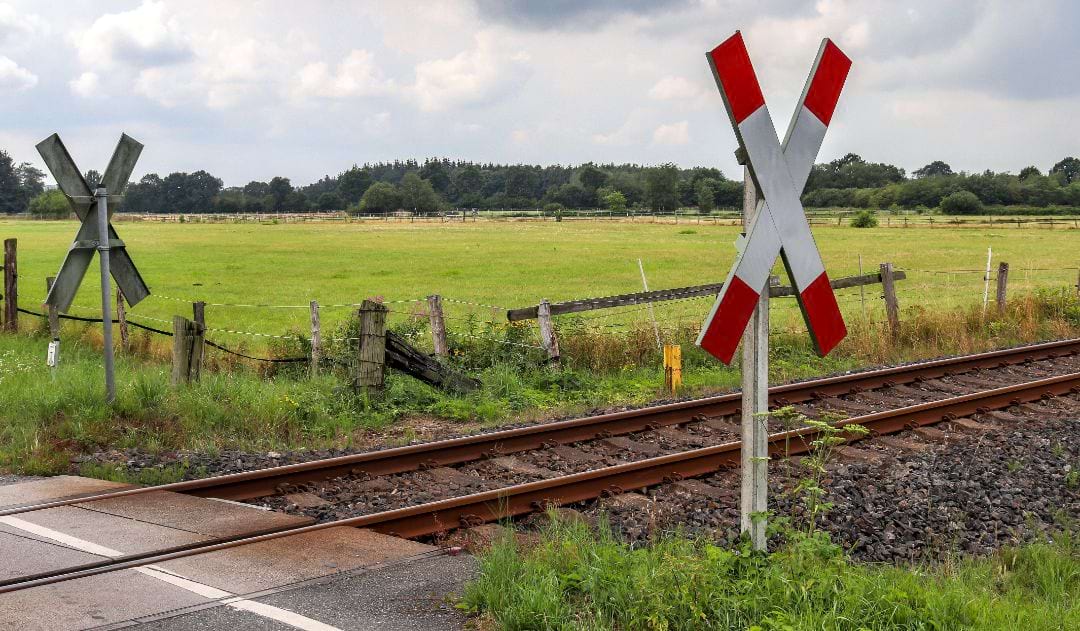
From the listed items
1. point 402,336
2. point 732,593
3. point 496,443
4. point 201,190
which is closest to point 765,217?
point 732,593

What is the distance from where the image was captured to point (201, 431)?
1024cm

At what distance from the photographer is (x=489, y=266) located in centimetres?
4406

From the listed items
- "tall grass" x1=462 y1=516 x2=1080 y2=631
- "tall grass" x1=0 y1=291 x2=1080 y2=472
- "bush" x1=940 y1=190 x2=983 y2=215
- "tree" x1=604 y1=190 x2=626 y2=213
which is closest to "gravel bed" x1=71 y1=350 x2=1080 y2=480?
"tall grass" x1=0 y1=291 x2=1080 y2=472

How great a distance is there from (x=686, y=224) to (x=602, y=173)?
65.5 m

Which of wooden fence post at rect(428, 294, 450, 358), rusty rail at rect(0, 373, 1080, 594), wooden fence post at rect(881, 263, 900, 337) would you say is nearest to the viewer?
rusty rail at rect(0, 373, 1080, 594)

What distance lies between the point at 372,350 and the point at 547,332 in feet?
10.8

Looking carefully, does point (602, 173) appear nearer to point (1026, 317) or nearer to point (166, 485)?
point (1026, 317)

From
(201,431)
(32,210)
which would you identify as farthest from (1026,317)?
(32,210)

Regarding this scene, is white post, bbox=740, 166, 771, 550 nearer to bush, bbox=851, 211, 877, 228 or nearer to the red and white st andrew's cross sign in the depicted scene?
the red and white st andrew's cross sign

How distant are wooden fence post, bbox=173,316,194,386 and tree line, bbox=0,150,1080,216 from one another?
291ft

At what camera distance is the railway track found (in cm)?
717

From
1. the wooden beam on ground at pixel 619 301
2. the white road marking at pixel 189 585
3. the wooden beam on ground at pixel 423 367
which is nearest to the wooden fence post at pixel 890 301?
the wooden beam on ground at pixel 619 301

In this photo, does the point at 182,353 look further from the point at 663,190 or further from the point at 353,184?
the point at 353,184

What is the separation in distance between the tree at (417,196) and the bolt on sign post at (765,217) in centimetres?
12578
